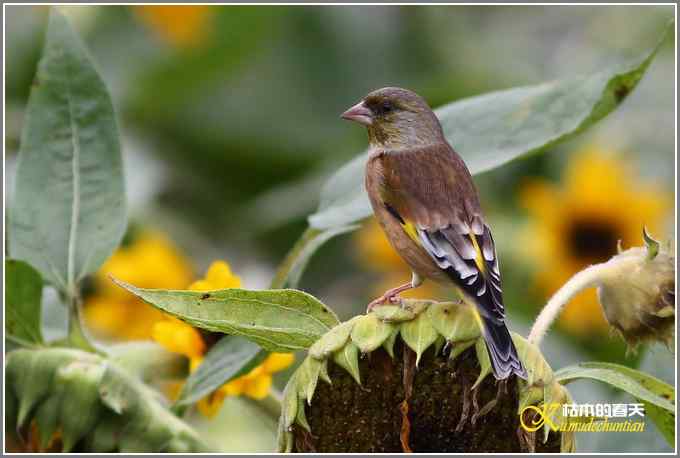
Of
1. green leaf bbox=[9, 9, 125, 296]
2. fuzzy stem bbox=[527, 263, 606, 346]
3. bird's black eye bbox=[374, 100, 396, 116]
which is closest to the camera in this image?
fuzzy stem bbox=[527, 263, 606, 346]

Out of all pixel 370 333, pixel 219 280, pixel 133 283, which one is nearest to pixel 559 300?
pixel 370 333

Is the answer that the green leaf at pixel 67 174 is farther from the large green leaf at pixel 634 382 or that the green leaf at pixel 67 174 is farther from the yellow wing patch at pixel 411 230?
the large green leaf at pixel 634 382

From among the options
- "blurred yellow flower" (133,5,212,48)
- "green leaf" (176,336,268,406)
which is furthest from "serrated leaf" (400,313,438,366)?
"blurred yellow flower" (133,5,212,48)

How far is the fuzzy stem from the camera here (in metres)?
1.22

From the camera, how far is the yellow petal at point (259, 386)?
146cm

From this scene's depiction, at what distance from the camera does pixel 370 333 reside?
1.15 meters

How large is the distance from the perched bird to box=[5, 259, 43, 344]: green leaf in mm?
471

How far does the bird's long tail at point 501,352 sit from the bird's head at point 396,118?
0.47 metres

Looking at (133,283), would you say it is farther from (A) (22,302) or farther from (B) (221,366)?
(B) (221,366)

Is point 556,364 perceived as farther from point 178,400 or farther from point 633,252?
point 178,400

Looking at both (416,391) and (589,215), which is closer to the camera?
(416,391)

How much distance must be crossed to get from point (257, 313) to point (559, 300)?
1.12ft

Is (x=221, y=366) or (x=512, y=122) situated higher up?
(x=512, y=122)

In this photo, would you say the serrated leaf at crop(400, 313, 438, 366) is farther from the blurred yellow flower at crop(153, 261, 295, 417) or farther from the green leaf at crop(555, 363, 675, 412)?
the blurred yellow flower at crop(153, 261, 295, 417)
